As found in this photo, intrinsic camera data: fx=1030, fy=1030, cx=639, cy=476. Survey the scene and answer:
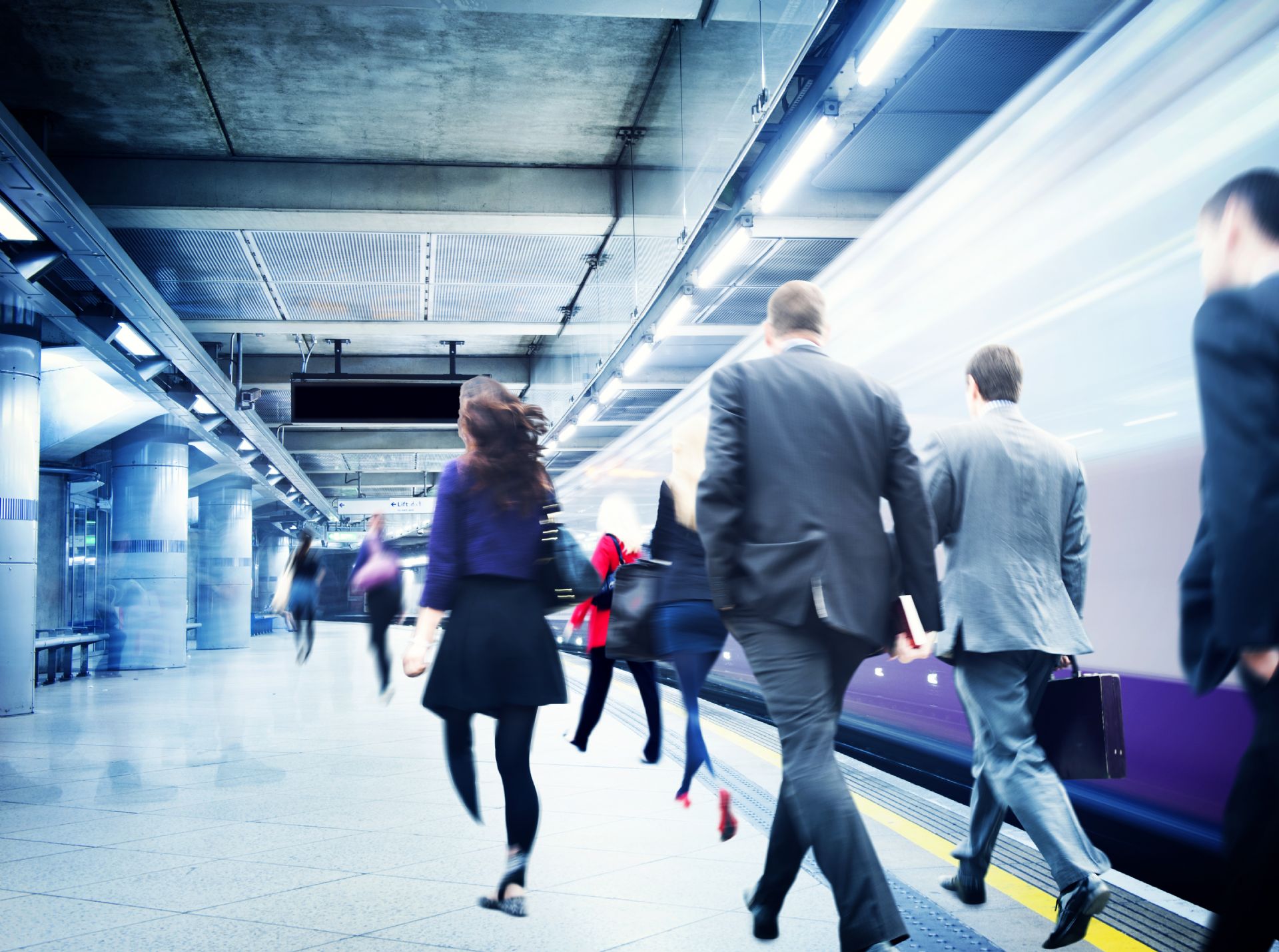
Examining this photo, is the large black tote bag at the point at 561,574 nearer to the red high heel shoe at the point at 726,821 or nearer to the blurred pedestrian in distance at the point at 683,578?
the blurred pedestrian in distance at the point at 683,578

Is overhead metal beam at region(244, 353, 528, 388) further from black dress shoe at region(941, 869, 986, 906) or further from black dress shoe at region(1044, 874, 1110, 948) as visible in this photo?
black dress shoe at region(1044, 874, 1110, 948)

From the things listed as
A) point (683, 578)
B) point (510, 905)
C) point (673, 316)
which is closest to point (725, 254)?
point (673, 316)

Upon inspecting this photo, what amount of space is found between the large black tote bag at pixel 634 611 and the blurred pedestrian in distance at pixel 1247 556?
2.39m

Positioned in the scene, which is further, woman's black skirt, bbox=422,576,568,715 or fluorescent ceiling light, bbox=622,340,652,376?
fluorescent ceiling light, bbox=622,340,652,376

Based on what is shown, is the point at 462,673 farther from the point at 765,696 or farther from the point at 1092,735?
the point at 1092,735

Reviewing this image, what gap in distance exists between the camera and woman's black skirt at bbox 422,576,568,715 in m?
3.10

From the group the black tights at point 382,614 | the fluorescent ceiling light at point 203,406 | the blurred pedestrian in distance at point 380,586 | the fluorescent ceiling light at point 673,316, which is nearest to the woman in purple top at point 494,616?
the blurred pedestrian in distance at point 380,586

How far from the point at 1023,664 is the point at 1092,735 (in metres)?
0.26

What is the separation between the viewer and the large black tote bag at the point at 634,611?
12.7ft

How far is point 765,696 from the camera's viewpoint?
8.24 feet

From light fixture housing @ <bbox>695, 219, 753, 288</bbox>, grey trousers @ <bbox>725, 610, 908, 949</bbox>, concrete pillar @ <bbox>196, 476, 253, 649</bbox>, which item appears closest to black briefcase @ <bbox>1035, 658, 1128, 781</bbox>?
grey trousers @ <bbox>725, 610, 908, 949</bbox>

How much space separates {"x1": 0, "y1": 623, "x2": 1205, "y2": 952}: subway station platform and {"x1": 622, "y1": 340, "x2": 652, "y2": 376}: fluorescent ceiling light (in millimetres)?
3495

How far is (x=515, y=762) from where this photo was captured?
123 inches

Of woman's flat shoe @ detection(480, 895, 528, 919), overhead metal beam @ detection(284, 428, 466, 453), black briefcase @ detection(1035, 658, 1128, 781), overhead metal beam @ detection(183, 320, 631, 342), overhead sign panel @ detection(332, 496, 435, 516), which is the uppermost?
overhead metal beam @ detection(183, 320, 631, 342)
